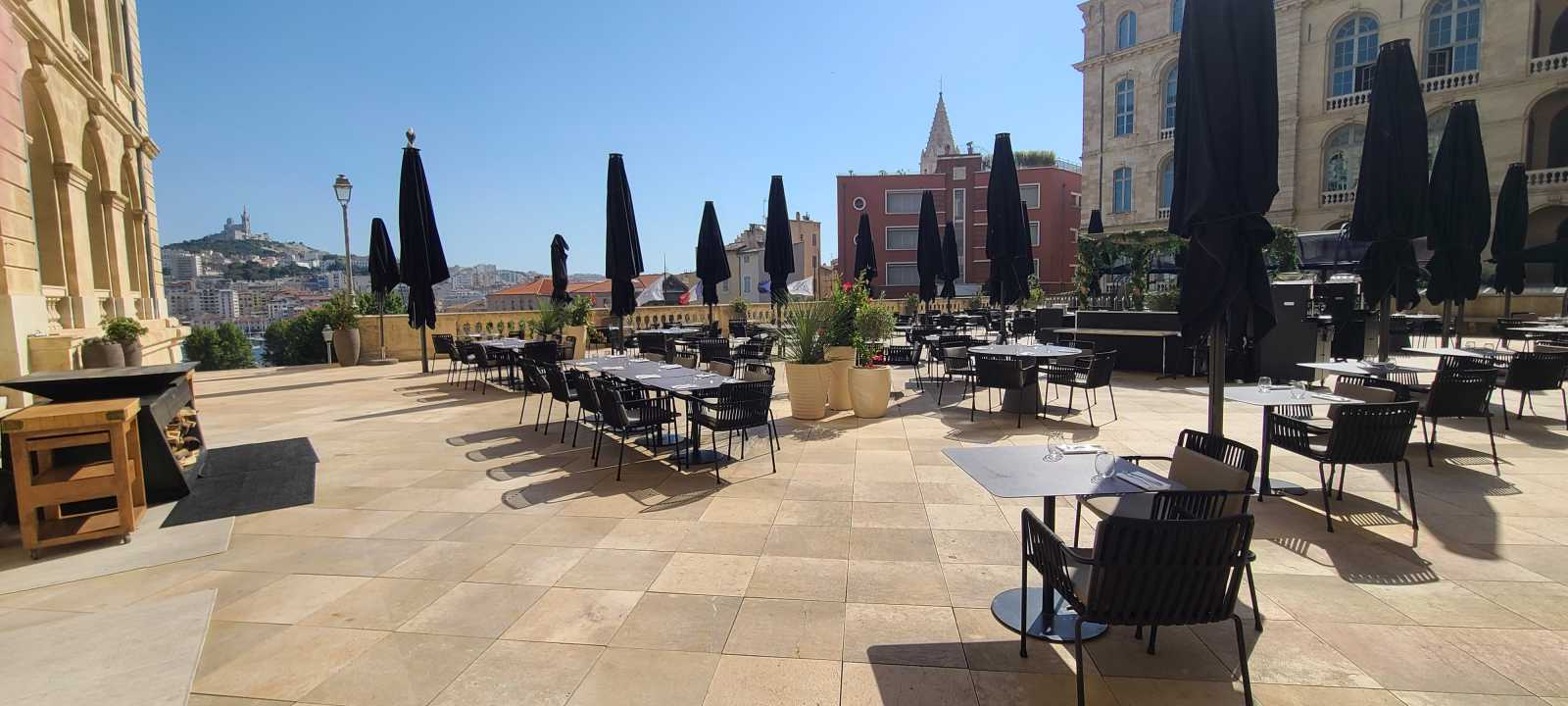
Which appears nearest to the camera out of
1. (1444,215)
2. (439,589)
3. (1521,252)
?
(439,589)

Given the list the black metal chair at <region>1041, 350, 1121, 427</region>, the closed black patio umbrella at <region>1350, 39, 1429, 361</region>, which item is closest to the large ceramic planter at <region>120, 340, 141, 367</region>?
the black metal chair at <region>1041, 350, 1121, 427</region>

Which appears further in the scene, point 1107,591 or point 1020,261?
point 1020,261

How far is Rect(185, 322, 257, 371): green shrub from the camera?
2688 cm

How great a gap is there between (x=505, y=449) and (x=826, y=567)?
13.2 ft

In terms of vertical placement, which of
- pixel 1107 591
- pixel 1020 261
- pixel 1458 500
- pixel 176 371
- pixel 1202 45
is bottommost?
pixel 1458 500

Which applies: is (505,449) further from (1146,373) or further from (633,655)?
(1146,373)

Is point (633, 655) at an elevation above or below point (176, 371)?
below

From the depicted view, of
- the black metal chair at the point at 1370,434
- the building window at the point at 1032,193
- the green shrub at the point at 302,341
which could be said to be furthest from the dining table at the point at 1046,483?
the building window at the point at 1032,193

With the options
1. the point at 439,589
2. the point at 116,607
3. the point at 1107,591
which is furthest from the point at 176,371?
the point at 1107,591

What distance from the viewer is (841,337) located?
782 cm

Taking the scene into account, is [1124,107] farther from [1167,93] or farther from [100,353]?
[100,353]

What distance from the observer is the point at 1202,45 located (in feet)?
13.1

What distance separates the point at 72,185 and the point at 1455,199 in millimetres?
16545

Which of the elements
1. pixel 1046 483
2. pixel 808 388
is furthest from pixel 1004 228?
pixel 1046 483
